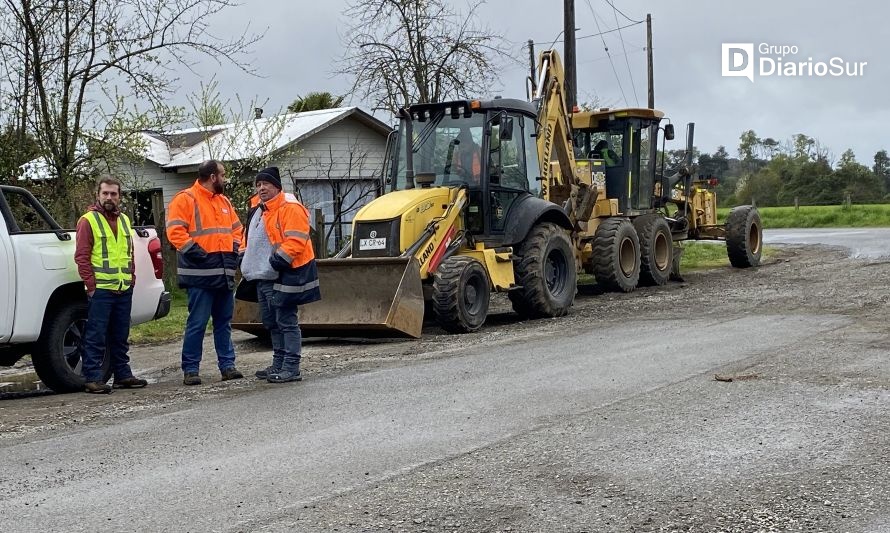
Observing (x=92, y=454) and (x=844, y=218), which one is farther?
(x=844, y=218)

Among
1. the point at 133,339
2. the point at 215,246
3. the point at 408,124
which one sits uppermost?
the point at 408,124

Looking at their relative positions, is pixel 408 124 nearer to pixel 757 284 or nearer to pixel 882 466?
pixel 757 284

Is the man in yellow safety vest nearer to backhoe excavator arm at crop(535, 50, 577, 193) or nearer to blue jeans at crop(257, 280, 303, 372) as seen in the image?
blue jeans at crop(257, 280, 303, 372)

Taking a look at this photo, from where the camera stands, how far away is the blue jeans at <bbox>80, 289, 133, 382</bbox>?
31.8 ft

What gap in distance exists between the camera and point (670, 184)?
2167 cm

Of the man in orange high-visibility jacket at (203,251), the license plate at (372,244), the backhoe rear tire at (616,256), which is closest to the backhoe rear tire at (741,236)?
the backhoe rear tire at (616,256)

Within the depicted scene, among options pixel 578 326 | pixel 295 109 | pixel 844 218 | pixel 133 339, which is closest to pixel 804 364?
pixel 578 326

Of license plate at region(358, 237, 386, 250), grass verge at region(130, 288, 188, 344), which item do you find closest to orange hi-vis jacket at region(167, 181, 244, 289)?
license plate at region(358, 237, 386, 250)

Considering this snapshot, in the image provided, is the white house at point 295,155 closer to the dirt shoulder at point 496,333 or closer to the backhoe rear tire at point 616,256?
the backhoe rear tire at point 616,256

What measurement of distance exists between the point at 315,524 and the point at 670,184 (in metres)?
17.4

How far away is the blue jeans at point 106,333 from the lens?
9.69 meters

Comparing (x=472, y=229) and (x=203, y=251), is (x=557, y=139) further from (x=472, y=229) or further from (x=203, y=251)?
(x=203, y=251)

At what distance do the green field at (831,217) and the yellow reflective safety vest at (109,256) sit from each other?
34.3 meters

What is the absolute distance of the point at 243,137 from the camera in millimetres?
25312
